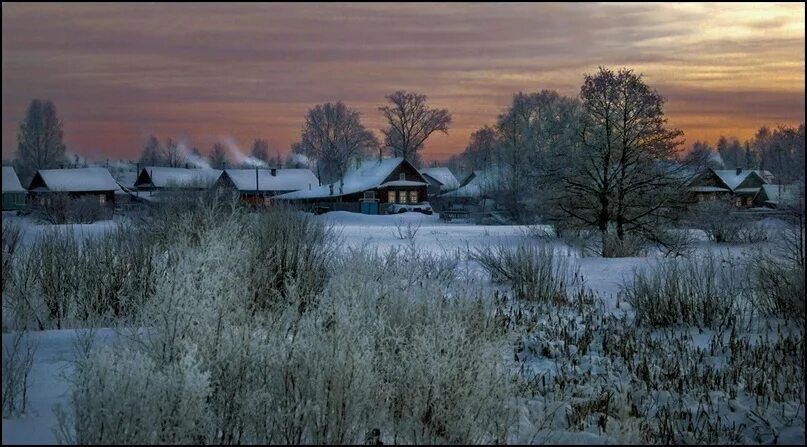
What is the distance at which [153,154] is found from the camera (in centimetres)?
12494

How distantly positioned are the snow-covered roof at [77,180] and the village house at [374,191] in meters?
16.4

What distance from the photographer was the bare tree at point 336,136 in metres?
78.6

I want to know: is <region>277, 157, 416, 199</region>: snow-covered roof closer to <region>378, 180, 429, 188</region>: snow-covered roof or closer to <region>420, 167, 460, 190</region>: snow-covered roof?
<region>378, 180, 429, 188</region>: snow-covered roof

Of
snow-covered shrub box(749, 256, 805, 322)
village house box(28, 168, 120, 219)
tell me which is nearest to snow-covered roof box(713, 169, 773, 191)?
village house box(28, 168, 120, 219)

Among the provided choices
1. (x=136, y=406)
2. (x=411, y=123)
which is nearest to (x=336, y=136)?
(x=411, y=123)

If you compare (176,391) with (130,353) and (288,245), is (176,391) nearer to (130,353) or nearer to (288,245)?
(130,353)

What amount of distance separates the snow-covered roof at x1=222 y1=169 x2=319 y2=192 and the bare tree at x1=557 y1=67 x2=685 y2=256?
46719mm

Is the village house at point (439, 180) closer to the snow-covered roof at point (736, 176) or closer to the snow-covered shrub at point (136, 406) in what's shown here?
the snow-covered roof at point (736, 176)

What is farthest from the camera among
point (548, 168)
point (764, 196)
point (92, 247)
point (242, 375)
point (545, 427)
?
point (764, 196)

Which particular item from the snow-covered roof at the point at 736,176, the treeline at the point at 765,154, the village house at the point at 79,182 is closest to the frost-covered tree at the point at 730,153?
the treeline at the point at 765,154

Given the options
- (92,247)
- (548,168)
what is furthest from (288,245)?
(548,168)

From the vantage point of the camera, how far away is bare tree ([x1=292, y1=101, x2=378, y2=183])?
7856 centimetres

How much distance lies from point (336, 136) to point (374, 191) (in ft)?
59.7

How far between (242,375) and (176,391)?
2.40 feet
